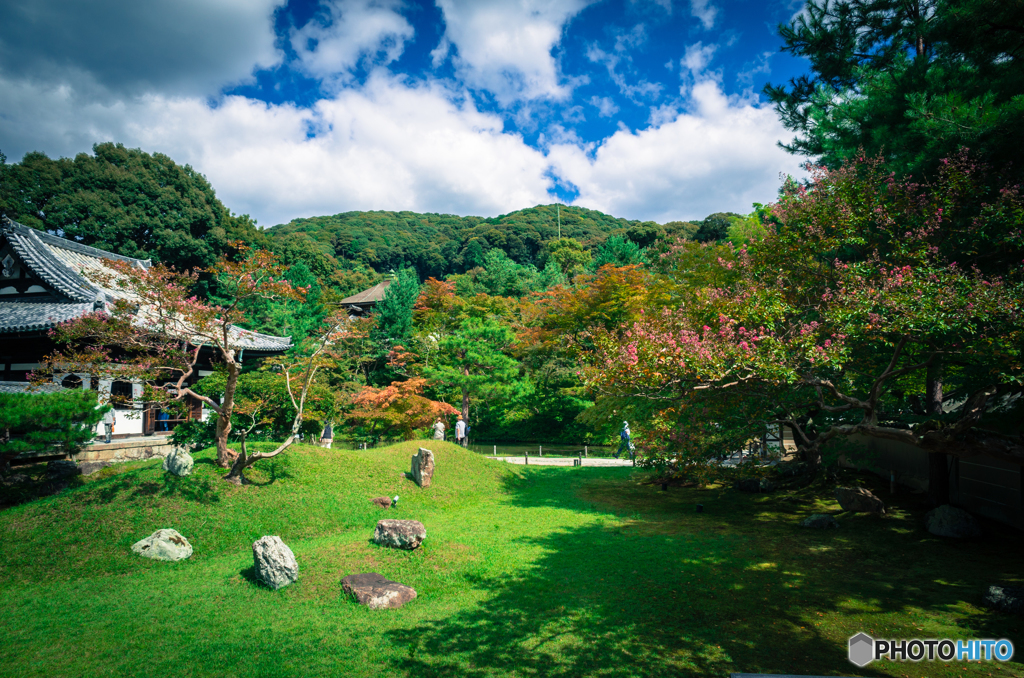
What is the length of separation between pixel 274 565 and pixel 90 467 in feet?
34.5

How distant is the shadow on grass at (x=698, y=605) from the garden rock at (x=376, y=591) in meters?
0.84

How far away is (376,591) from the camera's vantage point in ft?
22.5

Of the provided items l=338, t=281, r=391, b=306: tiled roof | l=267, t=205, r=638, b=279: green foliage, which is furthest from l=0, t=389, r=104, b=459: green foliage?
l=267, t=205, r=638, b=279: green foliage

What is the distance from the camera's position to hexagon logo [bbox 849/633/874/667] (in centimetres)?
529

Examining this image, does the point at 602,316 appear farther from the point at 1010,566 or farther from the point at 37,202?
the point at 37,202

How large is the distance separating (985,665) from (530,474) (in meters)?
13.3

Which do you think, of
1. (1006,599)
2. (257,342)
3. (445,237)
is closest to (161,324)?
(257,342)

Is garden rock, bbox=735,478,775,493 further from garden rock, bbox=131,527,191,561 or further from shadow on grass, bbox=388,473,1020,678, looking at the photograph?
garden rock, bbox=131,527,191,561

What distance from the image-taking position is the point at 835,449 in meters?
11.7

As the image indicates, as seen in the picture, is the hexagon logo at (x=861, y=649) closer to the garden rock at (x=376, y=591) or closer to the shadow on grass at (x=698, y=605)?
the shadow on grass at (x=698, y=605)

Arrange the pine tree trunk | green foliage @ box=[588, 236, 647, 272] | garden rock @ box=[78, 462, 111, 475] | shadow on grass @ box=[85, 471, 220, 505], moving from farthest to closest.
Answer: green foliage @ box=[588, 236, 647, 272]
garden rock @ box=[78, 462, 111, 475]
the pine tree trunk
shadow on grass @ box=[85, 471, 220, 505]

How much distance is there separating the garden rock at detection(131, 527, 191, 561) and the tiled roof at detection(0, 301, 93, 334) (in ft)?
28.7

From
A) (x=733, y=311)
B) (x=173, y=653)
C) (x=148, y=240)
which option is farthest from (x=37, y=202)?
(x=733, y=311)

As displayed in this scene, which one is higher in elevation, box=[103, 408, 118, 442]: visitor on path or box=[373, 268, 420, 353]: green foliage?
box=[373, 268, 420, 353]: green foliage
